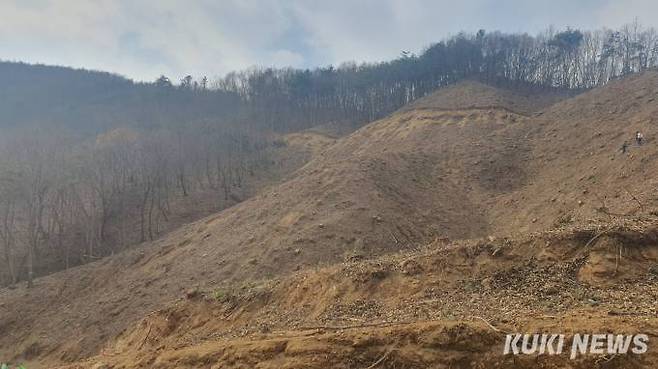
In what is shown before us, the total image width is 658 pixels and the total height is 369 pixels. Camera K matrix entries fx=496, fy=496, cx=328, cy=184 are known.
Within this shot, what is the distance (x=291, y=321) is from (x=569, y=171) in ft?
68.0

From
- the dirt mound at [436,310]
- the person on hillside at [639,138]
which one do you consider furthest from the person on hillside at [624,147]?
the dirt mound at [436,310]

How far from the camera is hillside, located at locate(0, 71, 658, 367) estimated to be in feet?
63.7

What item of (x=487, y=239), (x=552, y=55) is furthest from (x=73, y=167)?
(x=552, y=55)

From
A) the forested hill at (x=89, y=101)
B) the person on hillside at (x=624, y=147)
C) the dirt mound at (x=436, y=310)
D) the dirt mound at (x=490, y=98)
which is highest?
the forested hill at (x=89, y=101)

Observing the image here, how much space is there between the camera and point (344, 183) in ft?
A: 85.5

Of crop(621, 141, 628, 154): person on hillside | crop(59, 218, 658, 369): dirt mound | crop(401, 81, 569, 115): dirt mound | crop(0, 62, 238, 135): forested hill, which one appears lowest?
crop(59, 218, 658, 369): dirt mound

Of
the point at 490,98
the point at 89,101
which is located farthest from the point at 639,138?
the point at 89,101

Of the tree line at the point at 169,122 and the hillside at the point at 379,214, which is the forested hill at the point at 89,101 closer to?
the tree line at the point at 169,122

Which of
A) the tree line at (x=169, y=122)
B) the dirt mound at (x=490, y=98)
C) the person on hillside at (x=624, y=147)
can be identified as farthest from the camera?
the dirt mound at (x=490, y=98)

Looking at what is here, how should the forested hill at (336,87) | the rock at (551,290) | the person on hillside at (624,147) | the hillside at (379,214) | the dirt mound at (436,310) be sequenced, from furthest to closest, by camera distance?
the forested hill at (336,87)
the person on hillside at (624,147)
the hillside at (379,214)
the rock at (551,290)
the dirt mound at (436,310)

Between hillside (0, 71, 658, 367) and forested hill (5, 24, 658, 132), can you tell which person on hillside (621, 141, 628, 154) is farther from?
forested hill (5, 24, 658, 132)

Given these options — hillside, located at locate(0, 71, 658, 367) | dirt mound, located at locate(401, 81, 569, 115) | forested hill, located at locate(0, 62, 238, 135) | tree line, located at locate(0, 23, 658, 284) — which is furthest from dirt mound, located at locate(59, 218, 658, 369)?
forested hill, located at locate(0, 62, 238, 135)

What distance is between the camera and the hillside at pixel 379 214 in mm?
19406

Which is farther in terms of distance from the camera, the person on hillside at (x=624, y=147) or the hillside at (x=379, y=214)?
the person on hillside at (x=624, y=147)
